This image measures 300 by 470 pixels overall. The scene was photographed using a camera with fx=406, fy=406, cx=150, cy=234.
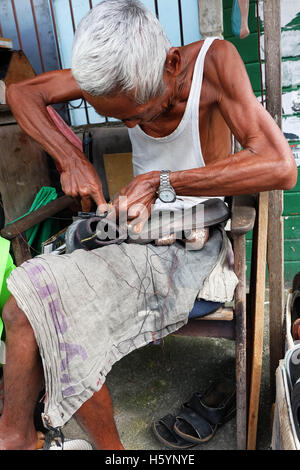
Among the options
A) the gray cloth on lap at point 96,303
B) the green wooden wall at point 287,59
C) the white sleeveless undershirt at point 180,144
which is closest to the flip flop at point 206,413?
the gray cloth on lap at point 96,303

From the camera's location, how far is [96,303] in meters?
1.44

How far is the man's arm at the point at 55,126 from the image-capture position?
1683mm

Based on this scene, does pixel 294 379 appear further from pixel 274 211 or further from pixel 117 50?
pixel 117 50

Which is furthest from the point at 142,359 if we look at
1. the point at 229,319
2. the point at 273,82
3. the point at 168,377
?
the point at 273,82

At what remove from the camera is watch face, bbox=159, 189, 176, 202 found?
1518 mm

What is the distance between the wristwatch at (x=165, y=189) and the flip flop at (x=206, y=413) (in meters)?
1.05

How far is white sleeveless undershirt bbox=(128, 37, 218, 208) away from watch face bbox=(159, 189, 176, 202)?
0.31 meters

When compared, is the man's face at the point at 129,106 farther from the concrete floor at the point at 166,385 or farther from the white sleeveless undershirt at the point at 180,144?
the concrete floor at the point at 166,385

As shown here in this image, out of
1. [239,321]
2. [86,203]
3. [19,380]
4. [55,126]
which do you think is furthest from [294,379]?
[55,126]

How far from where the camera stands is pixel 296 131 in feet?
8.49

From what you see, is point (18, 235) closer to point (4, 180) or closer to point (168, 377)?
point (4, 180)

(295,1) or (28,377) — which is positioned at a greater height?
(295,1)
